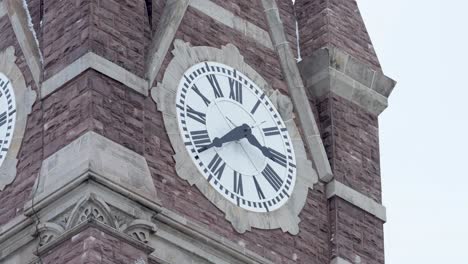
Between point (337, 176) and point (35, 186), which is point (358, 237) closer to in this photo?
point (337, 176)

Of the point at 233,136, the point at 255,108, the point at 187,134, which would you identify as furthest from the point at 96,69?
the point at 255,108

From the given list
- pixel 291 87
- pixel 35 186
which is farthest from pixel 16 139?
pixel 291 87

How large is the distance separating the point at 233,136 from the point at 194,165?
929 millimetres

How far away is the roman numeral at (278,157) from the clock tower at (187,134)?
0.04 meters

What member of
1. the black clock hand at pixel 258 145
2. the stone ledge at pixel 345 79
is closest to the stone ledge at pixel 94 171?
the black clock hand at pixel 258 145

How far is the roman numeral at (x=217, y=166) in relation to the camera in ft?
115

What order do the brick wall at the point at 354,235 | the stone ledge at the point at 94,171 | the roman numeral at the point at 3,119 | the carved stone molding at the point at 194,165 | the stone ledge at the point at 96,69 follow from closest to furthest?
the stone ledge at the point at 94,171 → the stone ledge at the point at 96,69 → the carved stone molding at the point at 194,165 → the roman numeral at the point at 3,119 → the brick wall at the point at 354,235

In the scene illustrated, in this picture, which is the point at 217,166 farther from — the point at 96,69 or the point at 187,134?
the point at 96,69

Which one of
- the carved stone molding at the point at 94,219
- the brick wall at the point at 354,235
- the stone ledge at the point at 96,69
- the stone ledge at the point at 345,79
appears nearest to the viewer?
the carved stone molding at the point at 94,219

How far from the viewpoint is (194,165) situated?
3475 cm

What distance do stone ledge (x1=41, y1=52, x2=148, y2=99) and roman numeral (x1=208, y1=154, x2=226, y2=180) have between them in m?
1.29

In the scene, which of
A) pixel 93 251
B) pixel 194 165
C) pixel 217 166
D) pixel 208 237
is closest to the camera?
pixel 93 251

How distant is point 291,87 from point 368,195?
183 cm

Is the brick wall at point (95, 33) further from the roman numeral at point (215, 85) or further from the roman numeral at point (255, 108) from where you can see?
the roman numeral at point (255, 108)
